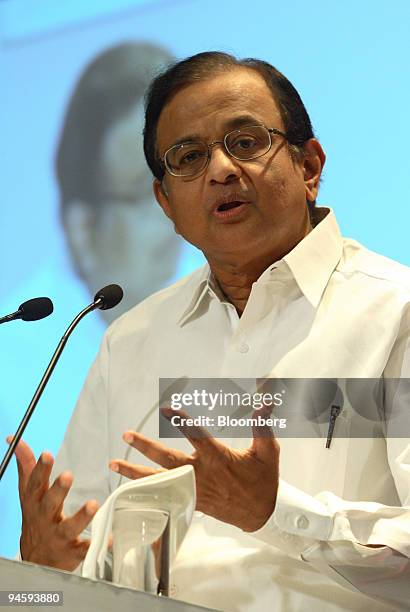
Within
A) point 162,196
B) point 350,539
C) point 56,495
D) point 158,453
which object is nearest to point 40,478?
point 56,495

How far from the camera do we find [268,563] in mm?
1739

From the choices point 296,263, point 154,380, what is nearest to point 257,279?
point 296,263

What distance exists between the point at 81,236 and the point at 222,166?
104 cm

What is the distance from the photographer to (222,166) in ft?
6.84

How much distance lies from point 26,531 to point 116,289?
509 mm

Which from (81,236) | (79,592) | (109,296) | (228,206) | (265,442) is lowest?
(79,592)

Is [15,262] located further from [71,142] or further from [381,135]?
[381,135]

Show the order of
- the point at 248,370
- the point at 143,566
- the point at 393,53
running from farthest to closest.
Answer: the point at 393,53
the point at 248,370
the point at 143,566

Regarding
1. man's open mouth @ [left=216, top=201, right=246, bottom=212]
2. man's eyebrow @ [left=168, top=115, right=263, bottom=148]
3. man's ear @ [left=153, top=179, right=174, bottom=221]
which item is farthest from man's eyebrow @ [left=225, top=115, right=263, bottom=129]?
Answer: man's ear @ [left=153, top=179, right=174, bottom=221]

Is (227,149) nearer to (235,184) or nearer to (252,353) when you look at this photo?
(235,184)

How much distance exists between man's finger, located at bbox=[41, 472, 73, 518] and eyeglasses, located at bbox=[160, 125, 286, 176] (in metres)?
0.89

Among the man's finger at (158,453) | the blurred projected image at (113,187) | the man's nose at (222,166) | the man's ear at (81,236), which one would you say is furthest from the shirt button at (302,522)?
the man's ear at (81,236)

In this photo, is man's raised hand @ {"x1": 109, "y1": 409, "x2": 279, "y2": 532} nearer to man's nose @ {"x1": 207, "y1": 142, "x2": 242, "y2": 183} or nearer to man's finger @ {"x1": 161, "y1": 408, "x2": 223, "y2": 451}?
man's finger @ {"x1": 161, "y1": 408, "x2": 223, "y2": 451}

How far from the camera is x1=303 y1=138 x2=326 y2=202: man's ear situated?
2268mm
